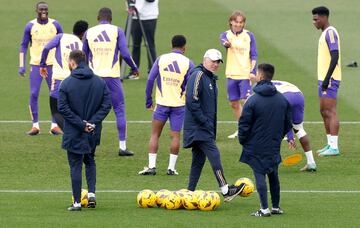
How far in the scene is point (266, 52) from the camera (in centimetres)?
3559

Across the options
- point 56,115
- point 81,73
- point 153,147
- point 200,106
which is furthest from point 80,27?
point 81,73

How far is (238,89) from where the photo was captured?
80.6ft

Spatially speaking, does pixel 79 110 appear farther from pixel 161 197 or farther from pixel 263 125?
pixel 263 125

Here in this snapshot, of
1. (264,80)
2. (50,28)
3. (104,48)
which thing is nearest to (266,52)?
(50,28)

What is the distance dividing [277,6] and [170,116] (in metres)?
22.1

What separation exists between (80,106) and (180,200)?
6.72 ft

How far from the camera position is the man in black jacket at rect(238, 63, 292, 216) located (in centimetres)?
1694

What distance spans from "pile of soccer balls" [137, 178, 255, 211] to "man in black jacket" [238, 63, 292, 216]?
2.73ft

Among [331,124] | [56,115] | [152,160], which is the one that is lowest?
[152,160]

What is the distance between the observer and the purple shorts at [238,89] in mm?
24422

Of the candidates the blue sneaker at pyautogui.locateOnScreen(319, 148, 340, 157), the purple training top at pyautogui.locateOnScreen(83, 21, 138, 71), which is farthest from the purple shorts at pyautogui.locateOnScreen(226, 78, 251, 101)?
the purple training top at pyautogui.locateOnScreen(83, 21, 138, 71)

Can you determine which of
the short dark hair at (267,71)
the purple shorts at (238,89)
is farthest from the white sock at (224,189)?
the purple shorts at (238,89)

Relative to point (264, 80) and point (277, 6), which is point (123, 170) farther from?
point (277, 6)

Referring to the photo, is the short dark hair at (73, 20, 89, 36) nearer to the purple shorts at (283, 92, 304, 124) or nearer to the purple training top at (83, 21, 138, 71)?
the purple training top at (83, 21, 138, 71)
